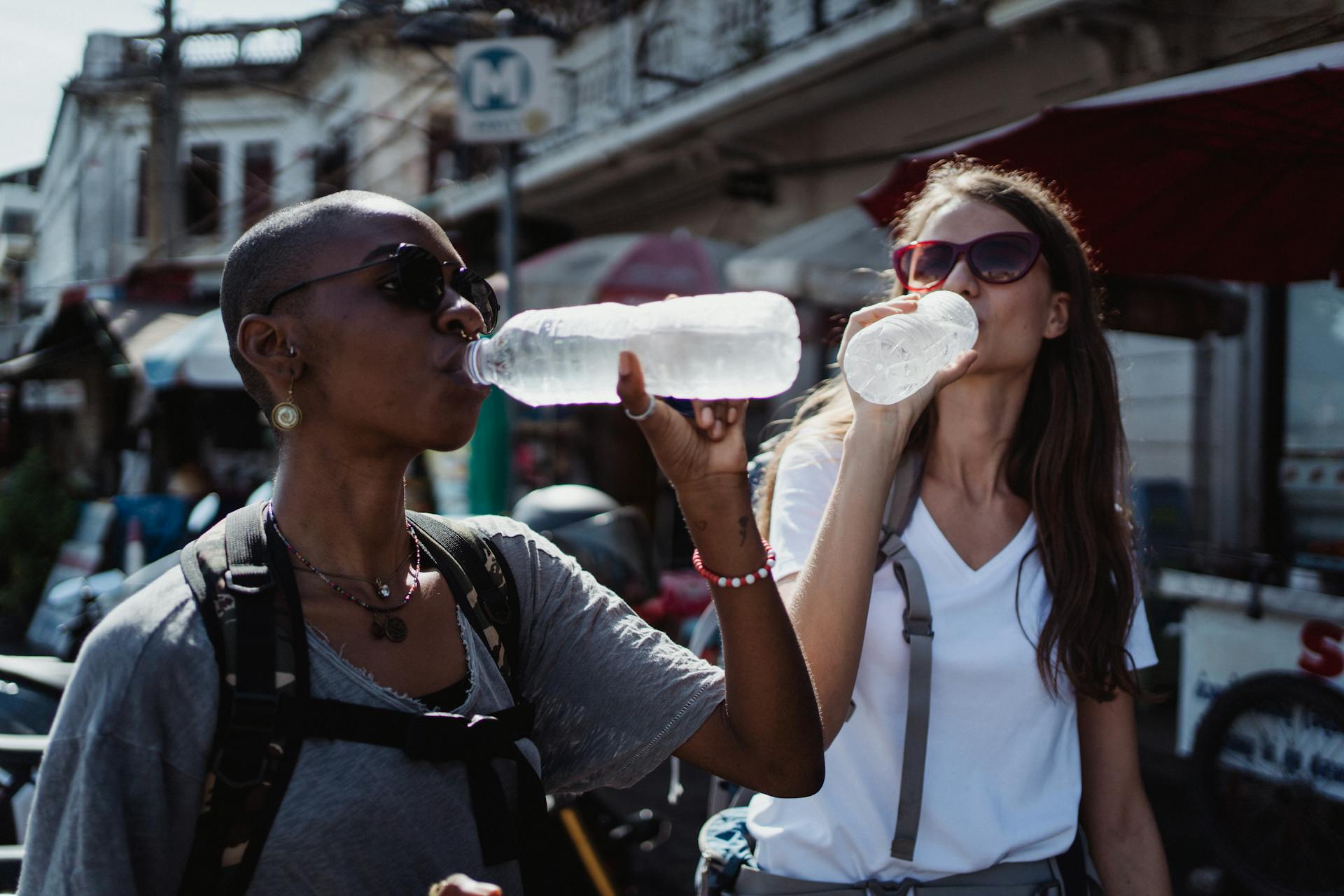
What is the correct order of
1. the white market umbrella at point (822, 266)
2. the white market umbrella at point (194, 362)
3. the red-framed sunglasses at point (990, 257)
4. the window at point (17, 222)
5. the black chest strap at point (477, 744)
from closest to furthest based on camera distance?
the black chest strap at point (477, 744), the red-framed sunglasses at point (990, 257), the white market umbrella at point (822, 266), the white market umbrella at point (194, 362), the window at point (17, 222)

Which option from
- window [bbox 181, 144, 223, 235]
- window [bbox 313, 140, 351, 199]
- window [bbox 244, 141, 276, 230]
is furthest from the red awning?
window [bbox 181, 144, 223, 235]

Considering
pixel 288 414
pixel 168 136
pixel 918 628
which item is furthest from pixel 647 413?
pixel 168 136

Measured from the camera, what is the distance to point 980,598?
1.92 meters

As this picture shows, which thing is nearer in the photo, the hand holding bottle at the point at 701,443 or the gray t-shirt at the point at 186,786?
the gray t-shirt at the point at 186,786

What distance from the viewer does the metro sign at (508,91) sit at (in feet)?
18.9

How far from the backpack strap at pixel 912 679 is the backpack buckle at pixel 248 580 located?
1.08 m

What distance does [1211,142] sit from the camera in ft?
10.9

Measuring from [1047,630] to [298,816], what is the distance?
132 cm

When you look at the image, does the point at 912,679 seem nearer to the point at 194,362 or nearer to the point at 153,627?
the point at 153,627

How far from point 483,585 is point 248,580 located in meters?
0.35

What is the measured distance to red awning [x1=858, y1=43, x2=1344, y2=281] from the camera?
302cm

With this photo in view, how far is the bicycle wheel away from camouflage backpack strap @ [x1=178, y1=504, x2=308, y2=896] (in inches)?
160

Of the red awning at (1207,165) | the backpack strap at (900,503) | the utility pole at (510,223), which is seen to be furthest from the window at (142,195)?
the backpack strap at (900,503)

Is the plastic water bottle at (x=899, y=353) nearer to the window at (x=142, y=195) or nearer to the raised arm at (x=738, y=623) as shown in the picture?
the raised arm at (x=738, y=623)
